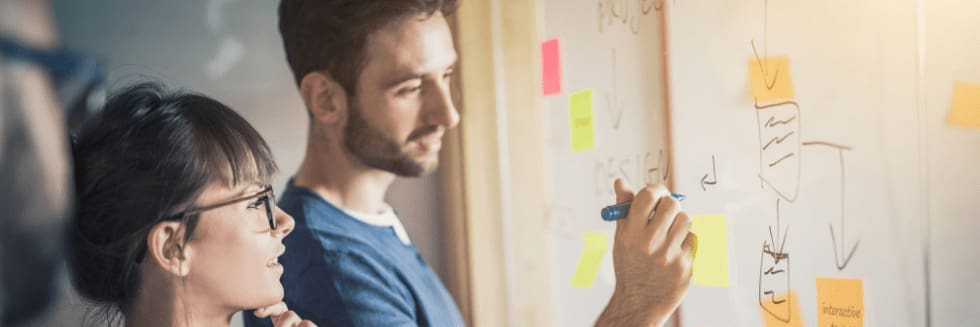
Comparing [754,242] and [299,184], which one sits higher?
[299,184]

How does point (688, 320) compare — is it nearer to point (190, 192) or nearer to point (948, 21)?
point (948, 21)

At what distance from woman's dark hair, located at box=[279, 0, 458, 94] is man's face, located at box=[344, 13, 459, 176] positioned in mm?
15

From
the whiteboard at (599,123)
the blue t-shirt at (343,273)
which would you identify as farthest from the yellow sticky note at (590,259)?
the blue t-shirt at (343,273)

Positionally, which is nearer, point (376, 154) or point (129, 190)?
point (129, 190)

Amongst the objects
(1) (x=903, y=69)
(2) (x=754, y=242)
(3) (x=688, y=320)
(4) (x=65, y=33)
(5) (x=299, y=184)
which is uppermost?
(4) (x=65, y=33)

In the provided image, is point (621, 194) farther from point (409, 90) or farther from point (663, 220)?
point (409, 90)

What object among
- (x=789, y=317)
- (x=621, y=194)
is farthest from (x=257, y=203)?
(x=789, y=317)

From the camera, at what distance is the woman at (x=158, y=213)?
1160 millimetres

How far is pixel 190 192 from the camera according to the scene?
117 cm

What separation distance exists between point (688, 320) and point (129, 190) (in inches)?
30.7

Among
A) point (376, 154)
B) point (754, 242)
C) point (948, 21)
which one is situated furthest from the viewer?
point (376, 154)

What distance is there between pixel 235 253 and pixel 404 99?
327 millimetres

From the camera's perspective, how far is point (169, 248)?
1.17 metres

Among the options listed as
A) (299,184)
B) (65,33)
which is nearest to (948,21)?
(299,184)
